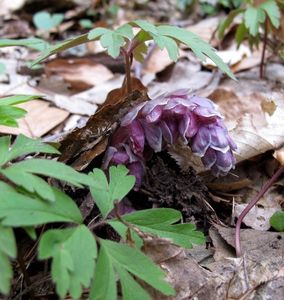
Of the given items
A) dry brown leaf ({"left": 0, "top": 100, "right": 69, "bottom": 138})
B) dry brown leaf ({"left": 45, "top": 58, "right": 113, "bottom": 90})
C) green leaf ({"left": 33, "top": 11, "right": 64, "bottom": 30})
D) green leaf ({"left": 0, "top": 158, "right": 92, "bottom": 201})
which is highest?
green leaf ({"left": 0, "top": 158, "right": 92, "bottom": 201})

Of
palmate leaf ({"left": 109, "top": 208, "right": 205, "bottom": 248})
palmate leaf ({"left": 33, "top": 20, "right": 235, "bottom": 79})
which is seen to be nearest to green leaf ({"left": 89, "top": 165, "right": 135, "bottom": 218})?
palmate leaf ({"left": 109, "top": 208, "right": 205, "bottom": 248})

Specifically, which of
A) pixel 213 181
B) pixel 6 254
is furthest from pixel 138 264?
pixel 213 181

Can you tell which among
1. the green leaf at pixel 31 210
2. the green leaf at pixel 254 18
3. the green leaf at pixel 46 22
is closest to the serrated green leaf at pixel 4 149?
the green leaf at pixel 31 210

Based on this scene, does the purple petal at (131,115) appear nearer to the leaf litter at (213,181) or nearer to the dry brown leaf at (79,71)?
the leaf litter at (213,181)

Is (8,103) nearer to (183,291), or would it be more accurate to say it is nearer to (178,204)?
(178,204)

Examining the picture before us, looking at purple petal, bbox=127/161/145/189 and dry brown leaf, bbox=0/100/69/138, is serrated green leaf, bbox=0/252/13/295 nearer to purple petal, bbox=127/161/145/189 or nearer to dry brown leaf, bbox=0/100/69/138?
purple petal, bbox=127/161/145/189

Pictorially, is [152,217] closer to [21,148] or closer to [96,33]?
[21,148]
